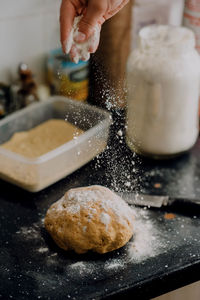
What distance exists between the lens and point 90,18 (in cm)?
87

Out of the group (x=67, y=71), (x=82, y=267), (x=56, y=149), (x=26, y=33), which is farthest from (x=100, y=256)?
(x=26, y=33)

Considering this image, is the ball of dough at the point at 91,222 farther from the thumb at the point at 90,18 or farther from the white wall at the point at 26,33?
the white wall at the point at 26,33

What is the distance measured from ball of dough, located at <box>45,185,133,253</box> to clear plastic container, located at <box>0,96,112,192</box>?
0.08 metres

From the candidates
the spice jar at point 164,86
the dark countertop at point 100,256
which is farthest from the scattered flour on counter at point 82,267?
the spice jar at point 164,86

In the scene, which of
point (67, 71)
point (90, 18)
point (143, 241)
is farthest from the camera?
point (67, 71)

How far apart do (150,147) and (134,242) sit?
32 centimetres

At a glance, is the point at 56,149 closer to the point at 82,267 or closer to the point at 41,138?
the point at 41,138

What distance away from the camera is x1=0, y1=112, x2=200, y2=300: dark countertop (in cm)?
87

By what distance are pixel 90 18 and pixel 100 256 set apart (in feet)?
1.44

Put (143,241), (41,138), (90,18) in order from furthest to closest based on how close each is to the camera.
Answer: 1. (41,138)
2. (143,241)
3. (90,18)

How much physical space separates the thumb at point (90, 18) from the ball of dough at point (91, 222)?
30 centimetres

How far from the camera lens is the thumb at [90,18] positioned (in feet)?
2.85

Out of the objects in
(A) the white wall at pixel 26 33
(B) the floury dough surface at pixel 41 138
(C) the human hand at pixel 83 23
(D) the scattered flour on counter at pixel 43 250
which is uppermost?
(C) the human hand at pixel 83 23

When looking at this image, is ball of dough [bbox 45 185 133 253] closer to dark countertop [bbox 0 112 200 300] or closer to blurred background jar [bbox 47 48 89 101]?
dark countertop [bbox 0 112 200 300]
